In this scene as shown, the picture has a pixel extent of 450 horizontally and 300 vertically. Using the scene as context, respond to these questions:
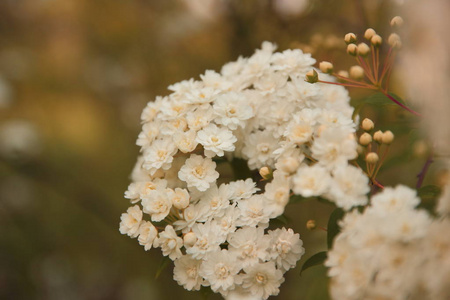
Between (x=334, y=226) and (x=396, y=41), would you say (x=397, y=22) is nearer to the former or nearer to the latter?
(x=396, y=41)

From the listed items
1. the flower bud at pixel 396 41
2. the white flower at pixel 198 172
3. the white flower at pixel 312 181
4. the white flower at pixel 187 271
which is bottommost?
the white flower at pixel 187 271

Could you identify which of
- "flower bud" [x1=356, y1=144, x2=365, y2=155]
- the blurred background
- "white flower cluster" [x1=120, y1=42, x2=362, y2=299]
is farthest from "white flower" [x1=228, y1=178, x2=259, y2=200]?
the blurred background

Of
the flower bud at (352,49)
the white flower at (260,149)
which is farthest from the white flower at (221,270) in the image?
the flower bud at (352,49)

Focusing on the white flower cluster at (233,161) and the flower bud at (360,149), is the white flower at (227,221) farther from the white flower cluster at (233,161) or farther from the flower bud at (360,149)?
the flower bud at (360,149)

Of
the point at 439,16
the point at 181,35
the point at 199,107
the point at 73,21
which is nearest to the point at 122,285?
the point at 181,35

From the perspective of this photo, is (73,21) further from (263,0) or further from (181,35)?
(263,0)

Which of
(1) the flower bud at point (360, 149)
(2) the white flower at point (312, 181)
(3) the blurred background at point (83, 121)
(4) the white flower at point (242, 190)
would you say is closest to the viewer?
(2) the white flower at point (312, 181)
